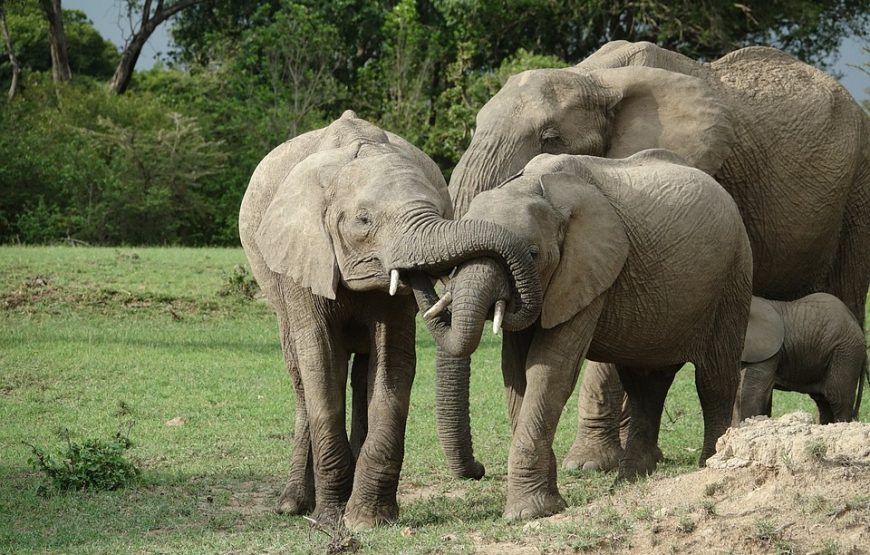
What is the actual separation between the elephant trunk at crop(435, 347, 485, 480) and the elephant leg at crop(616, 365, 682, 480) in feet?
3.11

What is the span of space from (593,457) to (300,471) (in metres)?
2.24

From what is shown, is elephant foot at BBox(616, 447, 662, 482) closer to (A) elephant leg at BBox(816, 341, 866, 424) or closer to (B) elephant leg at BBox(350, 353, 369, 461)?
(B) elephant leg at BBox(350, 353, 369, 461)

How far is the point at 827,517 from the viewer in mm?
5980

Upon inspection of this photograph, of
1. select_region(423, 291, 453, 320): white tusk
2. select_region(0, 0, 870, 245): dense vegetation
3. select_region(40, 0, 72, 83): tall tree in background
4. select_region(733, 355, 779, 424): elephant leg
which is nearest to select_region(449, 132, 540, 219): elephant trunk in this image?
select_region(423, 291, 453, 320): white tusk

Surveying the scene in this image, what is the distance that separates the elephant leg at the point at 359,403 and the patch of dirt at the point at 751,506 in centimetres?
177

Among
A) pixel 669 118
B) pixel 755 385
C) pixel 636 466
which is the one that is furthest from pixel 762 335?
pixel 636 466

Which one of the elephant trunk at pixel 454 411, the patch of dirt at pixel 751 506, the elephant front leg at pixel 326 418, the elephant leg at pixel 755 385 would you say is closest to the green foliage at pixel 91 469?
the elephant front leg at pixel 326 418

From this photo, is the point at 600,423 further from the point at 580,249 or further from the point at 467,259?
the point at 467,259

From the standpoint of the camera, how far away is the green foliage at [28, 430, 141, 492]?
8703 millimetres

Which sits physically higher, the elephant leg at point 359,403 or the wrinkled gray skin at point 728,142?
the wrinkled gray skin at point 728,142

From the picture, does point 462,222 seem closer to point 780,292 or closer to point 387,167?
point 387,167

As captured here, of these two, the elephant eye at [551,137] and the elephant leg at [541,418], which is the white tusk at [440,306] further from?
the elephant eye at [551,137]

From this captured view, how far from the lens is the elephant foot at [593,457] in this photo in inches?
371

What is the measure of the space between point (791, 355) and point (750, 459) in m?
3.61
